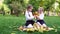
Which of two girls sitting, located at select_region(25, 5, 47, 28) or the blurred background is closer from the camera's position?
two girls sitting, located at select_region(25, 5, 47, 28)

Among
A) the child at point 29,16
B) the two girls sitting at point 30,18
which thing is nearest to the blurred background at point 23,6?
the two girls sitting at point 30,18

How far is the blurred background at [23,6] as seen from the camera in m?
18.8

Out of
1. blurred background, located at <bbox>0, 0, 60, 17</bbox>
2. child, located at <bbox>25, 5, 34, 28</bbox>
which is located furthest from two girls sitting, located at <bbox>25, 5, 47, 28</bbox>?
blurred background, located at <bbox>0, 0, 60, 17</bbox>

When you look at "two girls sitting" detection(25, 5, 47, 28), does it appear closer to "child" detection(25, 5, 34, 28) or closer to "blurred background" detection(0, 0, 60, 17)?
"child" detection(25, 5, 34, 28)

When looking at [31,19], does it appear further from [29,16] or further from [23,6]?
[23,6]

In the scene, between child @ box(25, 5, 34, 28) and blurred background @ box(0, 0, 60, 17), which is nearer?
child @ box(25, 5, 34, 28)

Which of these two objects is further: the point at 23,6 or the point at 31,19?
the point at 23,6

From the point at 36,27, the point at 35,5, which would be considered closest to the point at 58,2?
the point at 35,5

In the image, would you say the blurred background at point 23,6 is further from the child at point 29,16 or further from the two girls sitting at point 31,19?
the child at point 29,16

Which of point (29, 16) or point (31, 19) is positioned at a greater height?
point (29, 16)

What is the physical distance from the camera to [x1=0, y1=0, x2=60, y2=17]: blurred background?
18797 mm

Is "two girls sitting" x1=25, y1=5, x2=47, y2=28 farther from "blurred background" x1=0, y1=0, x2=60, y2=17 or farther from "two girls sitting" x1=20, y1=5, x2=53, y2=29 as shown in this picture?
"blurred background" x1=0, y1=0, x2=60, y2=17

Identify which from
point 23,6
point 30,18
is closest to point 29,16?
point 30,18

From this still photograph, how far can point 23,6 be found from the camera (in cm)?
1936
